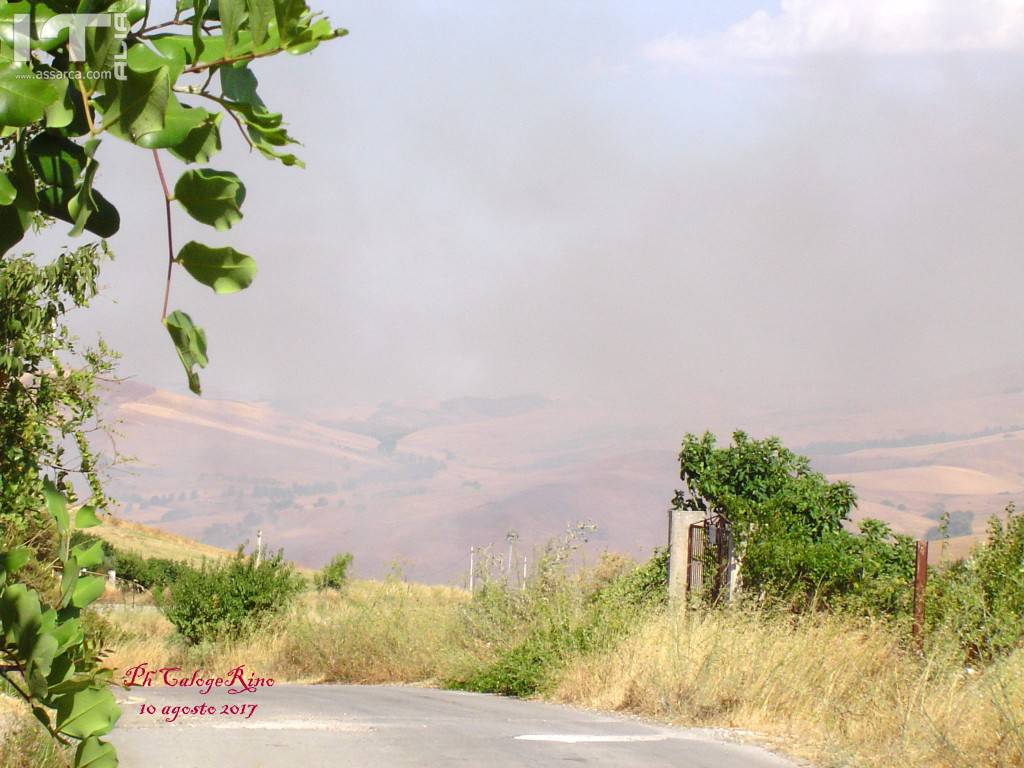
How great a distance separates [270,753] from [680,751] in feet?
9.75

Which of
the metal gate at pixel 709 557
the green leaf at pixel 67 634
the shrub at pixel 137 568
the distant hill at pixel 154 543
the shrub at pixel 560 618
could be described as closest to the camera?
the green leaf at pixel 67 634

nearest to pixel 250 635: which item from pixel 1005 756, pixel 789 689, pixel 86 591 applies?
pixel 789 689

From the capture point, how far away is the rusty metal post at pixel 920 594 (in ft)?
34.9

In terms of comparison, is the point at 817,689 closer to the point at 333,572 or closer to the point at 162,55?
the point at 162,55

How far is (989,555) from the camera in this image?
429 inches

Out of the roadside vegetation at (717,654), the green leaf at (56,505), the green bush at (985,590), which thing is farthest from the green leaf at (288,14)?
the green bush at (985,590)

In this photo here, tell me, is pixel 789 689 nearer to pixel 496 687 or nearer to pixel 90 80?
pixel 496 687

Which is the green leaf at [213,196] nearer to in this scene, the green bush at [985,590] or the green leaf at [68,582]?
the green leaf at [68,582]

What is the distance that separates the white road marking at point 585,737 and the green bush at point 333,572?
41218 mm

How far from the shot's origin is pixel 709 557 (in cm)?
1438

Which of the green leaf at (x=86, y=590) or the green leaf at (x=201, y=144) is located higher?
the green leaf at (x=201, y=144)

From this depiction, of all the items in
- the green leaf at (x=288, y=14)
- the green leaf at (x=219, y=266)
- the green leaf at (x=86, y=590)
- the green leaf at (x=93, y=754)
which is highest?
Answer: the green leaf at (x=288, y=14)

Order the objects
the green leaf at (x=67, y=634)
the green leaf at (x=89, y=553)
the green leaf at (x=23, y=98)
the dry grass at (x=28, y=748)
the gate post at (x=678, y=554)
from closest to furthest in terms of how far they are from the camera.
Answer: the green leaf at (x=23, y=98)
the green leaf at (x=67, y=634)
the green leaf at (x=89, y=553)
the dry grass at (x=28, y=748)
the gate post at (x=678, y=554)

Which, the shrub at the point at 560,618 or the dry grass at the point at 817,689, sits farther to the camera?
the shrub at the point at 560,618
